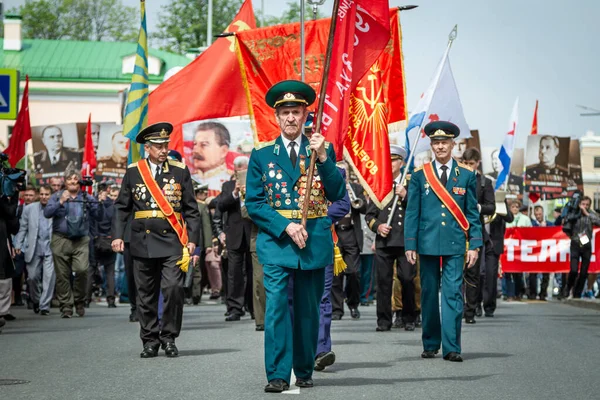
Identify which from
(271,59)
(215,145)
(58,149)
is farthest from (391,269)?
(58,149)

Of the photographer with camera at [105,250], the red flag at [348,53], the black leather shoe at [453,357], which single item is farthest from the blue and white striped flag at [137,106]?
the black leather shoe at [453,357]

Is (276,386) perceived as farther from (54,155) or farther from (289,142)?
(54,155)

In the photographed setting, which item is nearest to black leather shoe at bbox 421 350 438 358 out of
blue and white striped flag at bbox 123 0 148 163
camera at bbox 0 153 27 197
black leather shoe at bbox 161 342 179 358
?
black leather shoe at bbox 161 342 179 358

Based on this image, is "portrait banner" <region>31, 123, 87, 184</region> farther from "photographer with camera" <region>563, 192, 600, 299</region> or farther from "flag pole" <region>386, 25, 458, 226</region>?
"flag pole" <region>386, 25, 458, 226</region>

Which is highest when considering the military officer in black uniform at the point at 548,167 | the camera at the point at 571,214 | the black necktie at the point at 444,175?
the military officer in black uniform at the point at 548,167

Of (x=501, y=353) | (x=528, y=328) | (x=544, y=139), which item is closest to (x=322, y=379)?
(x=501, y=353)

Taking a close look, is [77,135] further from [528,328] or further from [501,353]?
[501,353]

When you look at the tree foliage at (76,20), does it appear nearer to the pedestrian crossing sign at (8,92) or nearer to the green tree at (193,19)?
the green tree at (193,19)

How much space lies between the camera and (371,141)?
12703 millimetres

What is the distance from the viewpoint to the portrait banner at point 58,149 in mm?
34125

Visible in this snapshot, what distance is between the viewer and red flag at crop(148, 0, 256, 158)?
625 inches

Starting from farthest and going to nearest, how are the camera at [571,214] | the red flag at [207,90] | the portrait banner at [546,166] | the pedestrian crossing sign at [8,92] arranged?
the portrait banner at [546,166] < the camera at [571,214] < the pedestrian crossing sign at [8,92] < the red flag at [207,90]

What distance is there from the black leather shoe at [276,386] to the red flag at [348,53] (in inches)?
109

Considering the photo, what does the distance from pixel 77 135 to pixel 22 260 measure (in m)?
14.5
